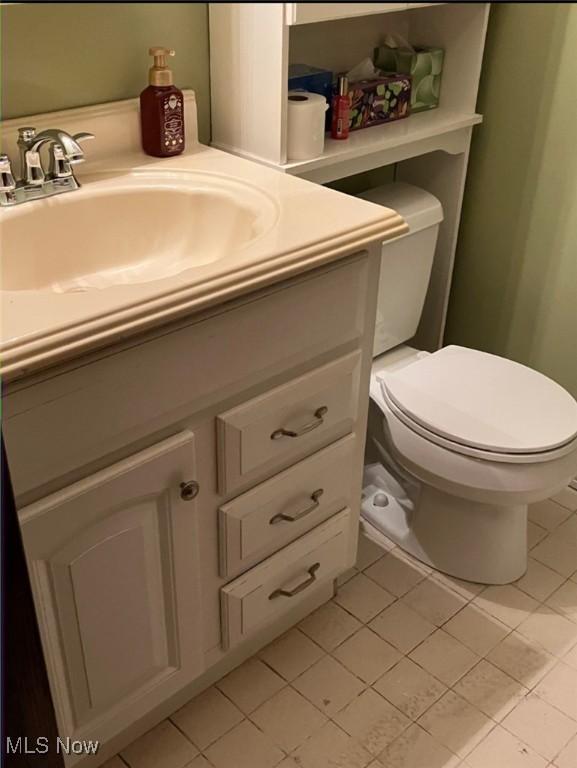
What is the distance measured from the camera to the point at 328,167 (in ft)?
5.08

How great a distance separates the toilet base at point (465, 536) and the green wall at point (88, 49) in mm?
965

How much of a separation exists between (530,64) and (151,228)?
0.96 meters

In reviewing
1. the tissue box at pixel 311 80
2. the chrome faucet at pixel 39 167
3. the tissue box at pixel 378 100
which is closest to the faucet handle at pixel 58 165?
the chrome faucet at pixel 39 167

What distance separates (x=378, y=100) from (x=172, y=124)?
0.49 meters

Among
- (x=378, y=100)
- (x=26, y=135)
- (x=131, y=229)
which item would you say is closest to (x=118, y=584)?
(x=131, y=229)

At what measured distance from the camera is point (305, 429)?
1.28 meters

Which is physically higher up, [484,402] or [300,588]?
[484,402]

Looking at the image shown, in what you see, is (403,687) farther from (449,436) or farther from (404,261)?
(404,261)

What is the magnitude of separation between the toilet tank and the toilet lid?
0.39 feet

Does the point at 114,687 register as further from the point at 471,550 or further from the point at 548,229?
the point at 548,229

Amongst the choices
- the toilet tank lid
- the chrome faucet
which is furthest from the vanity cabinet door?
the toilet tank lid

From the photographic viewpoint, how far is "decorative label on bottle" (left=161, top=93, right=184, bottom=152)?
1.37 metres

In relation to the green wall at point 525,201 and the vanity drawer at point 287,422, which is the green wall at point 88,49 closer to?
the vanity drawer at point 287,422

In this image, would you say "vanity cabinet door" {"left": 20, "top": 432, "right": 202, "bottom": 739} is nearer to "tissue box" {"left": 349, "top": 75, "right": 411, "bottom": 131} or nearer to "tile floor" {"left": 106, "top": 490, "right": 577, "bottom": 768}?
"tile floor" {"left": 106, "top": 490, "right": 577, "bottom": 768}
